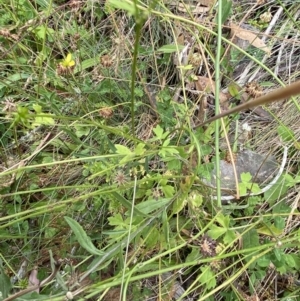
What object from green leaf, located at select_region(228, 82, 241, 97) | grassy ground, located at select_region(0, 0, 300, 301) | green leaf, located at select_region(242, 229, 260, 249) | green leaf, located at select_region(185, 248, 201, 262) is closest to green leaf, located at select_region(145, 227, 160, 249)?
grassy ground, located at select_region(0, 0, 300, 301)

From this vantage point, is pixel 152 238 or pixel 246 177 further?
pixel 246 177

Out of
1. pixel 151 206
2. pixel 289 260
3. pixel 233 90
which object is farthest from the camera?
pixel 233 90

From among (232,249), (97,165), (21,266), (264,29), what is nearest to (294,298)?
(232,249)

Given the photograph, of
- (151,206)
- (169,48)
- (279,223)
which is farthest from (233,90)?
(151,206)

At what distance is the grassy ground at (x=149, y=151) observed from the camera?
112 cm

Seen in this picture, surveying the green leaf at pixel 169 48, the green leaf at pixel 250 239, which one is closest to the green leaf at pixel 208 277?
the green leaf at pixel 250 239

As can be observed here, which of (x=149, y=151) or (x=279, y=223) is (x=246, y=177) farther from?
(x=149, y=151)

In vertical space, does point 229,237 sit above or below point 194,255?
above

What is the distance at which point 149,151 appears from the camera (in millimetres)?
1084

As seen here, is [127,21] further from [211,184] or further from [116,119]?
[211,184]

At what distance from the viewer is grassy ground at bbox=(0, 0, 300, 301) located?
3.67 feet

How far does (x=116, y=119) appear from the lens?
1.44 m

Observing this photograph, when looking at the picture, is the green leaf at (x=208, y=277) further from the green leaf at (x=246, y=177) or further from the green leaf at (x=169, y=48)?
the green leaf at (x=169, y=48)

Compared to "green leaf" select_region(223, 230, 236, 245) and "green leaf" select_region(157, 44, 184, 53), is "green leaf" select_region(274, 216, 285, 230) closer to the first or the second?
"green leaf" select_region(223, 230, 236, 245)
